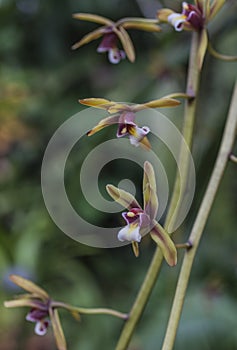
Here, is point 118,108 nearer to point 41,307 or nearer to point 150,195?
point 150,195

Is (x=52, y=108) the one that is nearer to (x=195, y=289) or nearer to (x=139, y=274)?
(x=139, y=274)

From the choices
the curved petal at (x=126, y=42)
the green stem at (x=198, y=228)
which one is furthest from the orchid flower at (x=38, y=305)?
the curved petal at (x=126, y=42)

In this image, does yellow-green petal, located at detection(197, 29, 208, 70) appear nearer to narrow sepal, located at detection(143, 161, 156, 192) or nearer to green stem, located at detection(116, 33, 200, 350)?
green stem, located at detection(116, 33, 200, 350)

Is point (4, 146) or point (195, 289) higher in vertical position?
point (4, 146)

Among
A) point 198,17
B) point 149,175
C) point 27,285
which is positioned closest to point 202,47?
point 198,17

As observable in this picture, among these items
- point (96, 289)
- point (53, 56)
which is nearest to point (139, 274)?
point (96, 289)

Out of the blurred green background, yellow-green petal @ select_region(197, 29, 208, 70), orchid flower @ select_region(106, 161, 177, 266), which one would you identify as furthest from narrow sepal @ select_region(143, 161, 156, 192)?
the blurred green background
